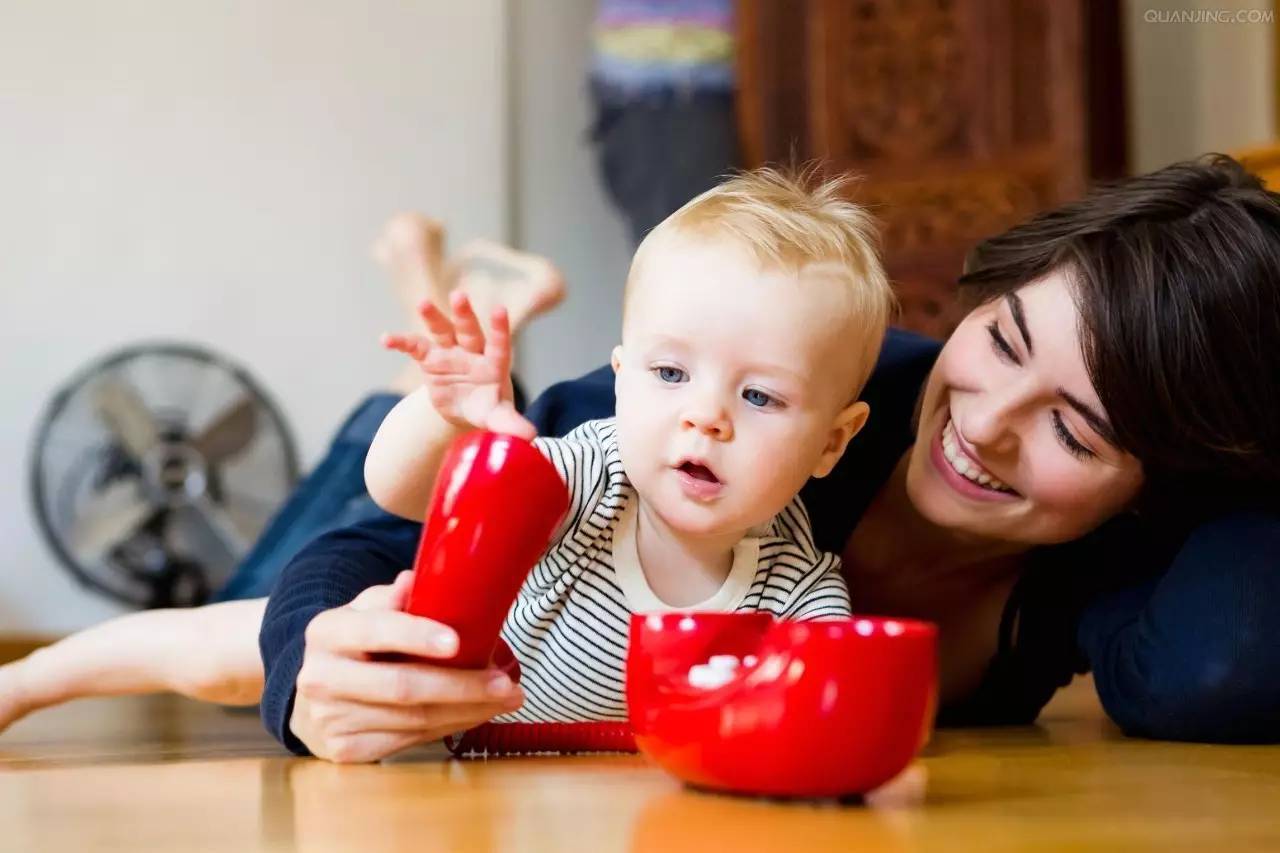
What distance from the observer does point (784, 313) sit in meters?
0.91

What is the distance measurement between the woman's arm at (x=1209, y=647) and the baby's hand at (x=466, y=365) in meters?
0.59

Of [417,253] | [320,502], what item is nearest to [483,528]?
[320,502]

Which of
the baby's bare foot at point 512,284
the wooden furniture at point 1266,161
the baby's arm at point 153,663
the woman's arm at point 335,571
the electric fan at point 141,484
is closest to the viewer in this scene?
the woman's arm at point 335,571

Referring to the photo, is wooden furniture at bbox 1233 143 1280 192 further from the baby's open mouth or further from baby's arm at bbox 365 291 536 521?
baby's arm at bbox 365 291 536 521

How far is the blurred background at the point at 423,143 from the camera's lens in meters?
3.13

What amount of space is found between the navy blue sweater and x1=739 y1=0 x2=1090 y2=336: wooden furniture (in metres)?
1.79

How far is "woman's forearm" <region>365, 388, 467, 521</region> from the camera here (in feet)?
3.26

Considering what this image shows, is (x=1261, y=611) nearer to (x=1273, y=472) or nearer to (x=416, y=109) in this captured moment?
(x=1273, y=472)

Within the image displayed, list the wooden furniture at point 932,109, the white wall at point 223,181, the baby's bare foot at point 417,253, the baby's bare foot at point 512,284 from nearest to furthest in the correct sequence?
1. the baby's bare foot at point 512,284
2. the baby's bare foot at point 417,253
3. the wooden furniture at point 932,109
4. the white wall at point 223,181

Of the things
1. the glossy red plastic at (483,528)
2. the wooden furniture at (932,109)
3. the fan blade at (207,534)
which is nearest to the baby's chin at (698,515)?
the glossy red plastic at (483,528)

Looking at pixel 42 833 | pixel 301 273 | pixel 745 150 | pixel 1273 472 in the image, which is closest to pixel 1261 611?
pixel 1273 472

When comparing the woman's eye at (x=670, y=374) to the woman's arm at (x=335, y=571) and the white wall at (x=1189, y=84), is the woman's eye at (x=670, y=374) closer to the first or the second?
the woman's arm at (x=335, y=571)

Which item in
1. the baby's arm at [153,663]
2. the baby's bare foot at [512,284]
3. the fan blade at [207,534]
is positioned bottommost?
the fan blade at [207,534]

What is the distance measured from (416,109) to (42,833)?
3.10 m
